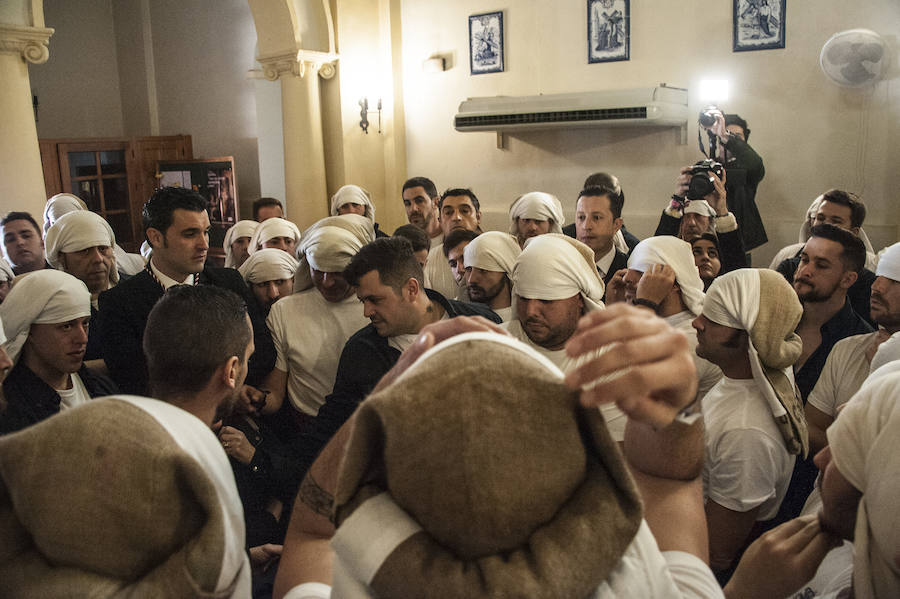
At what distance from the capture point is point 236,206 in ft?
34.3

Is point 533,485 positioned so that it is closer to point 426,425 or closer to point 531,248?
point 426,425

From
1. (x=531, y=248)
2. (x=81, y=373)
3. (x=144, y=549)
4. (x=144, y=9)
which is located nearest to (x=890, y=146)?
(x=531, y=248)

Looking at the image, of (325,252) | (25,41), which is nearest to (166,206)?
(325,252)

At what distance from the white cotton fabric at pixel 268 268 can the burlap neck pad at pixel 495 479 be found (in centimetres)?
321

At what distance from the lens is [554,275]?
288 centimetres

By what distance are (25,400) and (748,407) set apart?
7.83ft

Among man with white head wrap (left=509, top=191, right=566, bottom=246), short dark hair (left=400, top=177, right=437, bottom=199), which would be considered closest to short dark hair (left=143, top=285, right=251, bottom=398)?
man with white head wrap (left=509, top=191, right=566, bottom=246)

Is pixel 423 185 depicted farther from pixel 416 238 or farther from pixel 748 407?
pixel 748 407

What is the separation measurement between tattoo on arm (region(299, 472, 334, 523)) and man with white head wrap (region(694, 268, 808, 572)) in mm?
1443

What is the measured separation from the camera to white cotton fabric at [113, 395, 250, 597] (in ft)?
3.10

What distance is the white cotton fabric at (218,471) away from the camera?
3.10ft

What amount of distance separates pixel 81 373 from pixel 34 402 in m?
0.31

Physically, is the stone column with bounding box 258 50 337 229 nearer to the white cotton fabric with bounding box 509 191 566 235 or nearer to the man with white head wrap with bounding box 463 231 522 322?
the white cotton fabric with bounding box 509 191 566 235

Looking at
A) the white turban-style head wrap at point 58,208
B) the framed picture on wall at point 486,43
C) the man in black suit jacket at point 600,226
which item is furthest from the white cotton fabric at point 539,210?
the framed picture on wall at point 486,43
